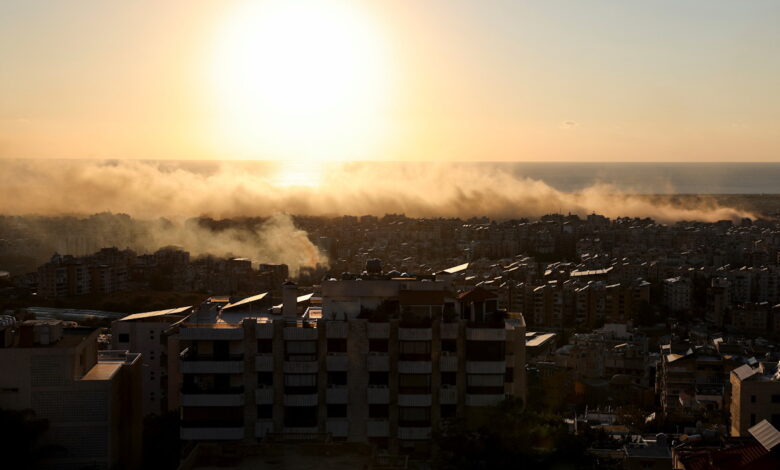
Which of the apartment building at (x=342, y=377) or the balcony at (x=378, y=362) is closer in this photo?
the apartment building at (x=342, y=377)

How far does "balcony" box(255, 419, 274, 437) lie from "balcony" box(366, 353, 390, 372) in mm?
1721

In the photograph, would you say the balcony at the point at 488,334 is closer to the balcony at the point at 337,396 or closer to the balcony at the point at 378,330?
the balcony at the point at 378,330

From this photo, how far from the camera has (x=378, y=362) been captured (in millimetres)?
17000

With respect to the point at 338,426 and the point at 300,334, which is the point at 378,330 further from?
the point at 338,426

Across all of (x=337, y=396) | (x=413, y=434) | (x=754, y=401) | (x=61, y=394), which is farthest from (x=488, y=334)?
(x=754, y=401)

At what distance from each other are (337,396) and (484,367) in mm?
2290

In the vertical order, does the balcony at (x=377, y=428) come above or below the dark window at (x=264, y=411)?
below

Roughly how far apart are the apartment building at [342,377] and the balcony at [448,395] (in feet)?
0.05

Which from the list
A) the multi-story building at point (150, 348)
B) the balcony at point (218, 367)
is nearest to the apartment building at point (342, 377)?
the balcony at point (218, 367)

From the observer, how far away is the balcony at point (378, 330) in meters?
17.0

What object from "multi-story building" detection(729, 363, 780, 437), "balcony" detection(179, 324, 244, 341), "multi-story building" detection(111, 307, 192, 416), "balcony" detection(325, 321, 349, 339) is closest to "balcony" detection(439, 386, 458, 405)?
"balcony" detection(325, 321, 349, 339)

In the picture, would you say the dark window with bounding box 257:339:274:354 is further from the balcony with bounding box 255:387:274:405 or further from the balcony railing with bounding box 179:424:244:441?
the balcony railing with bounding box 179:424:244:441

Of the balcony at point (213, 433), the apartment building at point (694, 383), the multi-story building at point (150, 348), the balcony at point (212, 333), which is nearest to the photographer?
the balcony at point (213, 433)

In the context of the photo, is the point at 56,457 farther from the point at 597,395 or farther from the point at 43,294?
the point at 43,294
